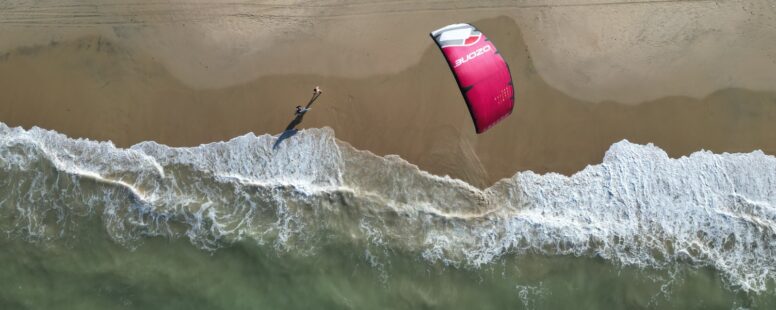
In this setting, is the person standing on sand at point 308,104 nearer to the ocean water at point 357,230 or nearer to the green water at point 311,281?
the ocean water at point 357,230

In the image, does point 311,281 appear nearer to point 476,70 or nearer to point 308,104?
point 308,104

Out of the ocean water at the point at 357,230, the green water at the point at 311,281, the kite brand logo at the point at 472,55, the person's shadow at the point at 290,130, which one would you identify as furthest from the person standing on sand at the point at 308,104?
the kite brand logo at the point at 472,55

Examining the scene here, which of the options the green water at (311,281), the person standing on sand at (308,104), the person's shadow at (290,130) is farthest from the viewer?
the person's shadow at (290,130)

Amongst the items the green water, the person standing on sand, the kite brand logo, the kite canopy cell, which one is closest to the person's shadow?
the person standing on sand

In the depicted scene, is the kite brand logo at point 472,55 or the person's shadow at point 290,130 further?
the person's shadow at point 290,130

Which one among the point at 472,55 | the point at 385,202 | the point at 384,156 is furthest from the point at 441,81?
the point at 385,202

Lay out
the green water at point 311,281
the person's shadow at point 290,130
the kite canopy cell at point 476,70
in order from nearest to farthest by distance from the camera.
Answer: the kite canopy cell at point 476,70, the green water at point 311,281, the person's shadow at point 290,130
